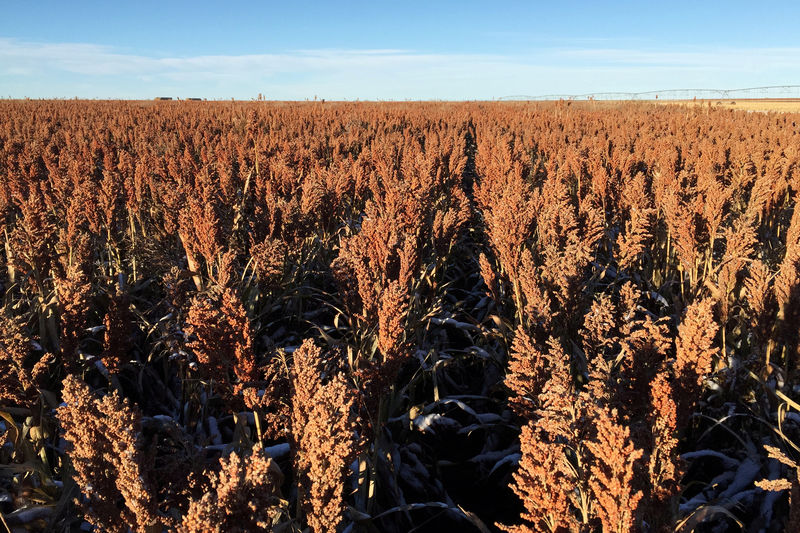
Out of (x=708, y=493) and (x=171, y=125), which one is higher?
(x=171, y=125)

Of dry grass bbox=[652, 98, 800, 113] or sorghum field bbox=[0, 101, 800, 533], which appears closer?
sorghum field bbox=[0, 101, 800, 533]

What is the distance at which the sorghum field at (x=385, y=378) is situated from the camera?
59.0 inches

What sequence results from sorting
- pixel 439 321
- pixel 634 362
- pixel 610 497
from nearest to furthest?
pixel 610 497 → pixel 634 362 → pixel 439 321

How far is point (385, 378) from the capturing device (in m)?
2.45

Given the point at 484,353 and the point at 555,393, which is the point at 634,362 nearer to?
the point at 555,393

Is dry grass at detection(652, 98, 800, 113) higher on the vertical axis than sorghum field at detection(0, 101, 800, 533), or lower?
higher

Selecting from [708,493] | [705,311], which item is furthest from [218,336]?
[708,493]

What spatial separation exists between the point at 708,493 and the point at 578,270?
56.1 inches

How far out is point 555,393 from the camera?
1726 mm

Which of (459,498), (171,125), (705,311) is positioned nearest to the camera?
(705,311)

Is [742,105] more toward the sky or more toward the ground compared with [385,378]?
more toward the sky

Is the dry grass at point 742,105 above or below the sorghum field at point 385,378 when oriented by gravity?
above

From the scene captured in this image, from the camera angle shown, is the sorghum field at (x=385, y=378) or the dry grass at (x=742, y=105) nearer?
the sorghum field at (x=385, y=378)

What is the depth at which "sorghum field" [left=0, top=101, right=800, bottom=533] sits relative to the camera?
1.50m
